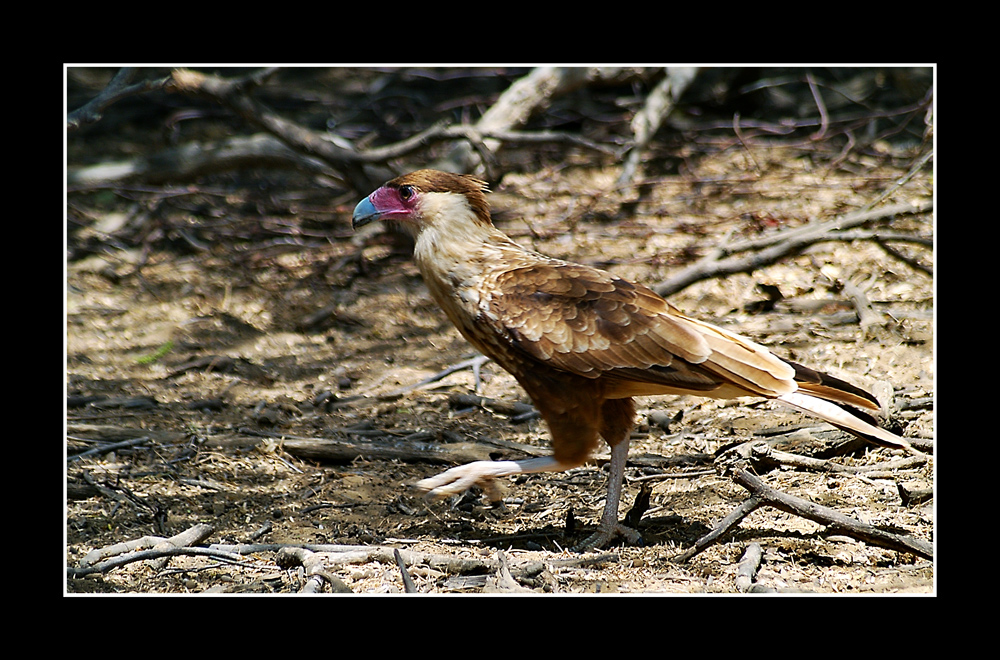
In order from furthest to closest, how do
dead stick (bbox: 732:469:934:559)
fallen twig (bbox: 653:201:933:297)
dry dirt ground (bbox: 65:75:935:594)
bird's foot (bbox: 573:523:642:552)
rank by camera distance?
fallen twig (bbox: 653:201:933:297) → bird's foot (bbox: 573:523:642:552) → dry dirt ground (bbox: 65:75:935:594) → dead stick (bbox: 732:469:934:559)

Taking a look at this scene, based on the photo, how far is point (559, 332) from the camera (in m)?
3.37

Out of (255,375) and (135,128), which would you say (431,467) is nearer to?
(255,375)

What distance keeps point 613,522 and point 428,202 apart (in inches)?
56.2

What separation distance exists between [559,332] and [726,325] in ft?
7.65

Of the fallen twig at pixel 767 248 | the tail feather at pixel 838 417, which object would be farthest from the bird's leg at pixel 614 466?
the fallen twig at pixel 767 248

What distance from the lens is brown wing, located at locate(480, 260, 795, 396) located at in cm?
331

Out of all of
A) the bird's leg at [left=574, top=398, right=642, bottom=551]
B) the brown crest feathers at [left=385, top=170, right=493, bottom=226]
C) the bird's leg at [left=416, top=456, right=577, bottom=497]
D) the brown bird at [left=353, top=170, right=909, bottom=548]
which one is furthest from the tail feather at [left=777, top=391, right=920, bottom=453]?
the brown crest feathers at [left=385, top=170, right=493, bottom=226]

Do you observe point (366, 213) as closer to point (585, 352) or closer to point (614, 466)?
point (585, 352)

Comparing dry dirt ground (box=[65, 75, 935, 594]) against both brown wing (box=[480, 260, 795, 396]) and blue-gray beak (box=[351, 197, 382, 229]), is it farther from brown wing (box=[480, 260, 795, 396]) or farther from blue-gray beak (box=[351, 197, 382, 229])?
blue-gray beak (box=[351, 197, 382, 229])

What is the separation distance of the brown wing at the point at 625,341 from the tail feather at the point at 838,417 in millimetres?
48

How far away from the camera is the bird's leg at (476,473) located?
11.2 ft

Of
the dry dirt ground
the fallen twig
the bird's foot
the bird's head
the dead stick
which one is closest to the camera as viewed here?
the dead stick

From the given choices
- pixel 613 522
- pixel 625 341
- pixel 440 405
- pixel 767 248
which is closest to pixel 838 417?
pixel 625 341

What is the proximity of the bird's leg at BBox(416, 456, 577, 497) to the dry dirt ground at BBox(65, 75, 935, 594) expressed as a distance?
21 cm
